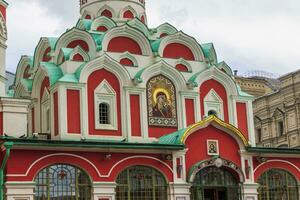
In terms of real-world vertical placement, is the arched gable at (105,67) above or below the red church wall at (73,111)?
above

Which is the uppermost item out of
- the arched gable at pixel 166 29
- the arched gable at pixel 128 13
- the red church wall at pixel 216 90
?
the arched gable at pixel 128 13

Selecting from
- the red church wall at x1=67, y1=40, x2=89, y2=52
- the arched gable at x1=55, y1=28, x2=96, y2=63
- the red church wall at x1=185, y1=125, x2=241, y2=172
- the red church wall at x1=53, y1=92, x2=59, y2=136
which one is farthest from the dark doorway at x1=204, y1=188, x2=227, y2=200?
the arched gable at x1=55, y1=28, x2=96, y2=63

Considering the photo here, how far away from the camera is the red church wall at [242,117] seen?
32.0 metres

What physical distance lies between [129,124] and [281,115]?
24.5m

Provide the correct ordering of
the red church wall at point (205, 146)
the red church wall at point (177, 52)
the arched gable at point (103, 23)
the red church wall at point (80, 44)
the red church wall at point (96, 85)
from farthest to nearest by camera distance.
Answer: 1. the arched gable at point (103, 23)
2. the red church wall at point (177, 52)
3. the red church wall at point (80, 44)
4. the red church wall at point (96, 85)
5. the red church wall at point (205, 146)

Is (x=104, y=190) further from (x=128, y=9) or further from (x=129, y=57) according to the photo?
(x=128, y=9)

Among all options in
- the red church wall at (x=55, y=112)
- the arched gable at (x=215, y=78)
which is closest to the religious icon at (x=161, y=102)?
the arched gable at (x=215, y=78)

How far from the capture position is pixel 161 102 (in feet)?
99.9

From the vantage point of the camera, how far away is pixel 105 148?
84.9 ft

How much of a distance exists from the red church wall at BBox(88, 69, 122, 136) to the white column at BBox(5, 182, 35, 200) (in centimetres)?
503

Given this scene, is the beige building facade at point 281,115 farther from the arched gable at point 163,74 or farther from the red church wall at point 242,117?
the arched gable at point 163,74

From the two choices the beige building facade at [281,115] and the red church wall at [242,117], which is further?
the beige building facade at [281,115]

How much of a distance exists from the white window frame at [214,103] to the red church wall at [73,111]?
6429mm

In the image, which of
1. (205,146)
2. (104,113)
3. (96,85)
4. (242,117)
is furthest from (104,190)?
(242,117)
